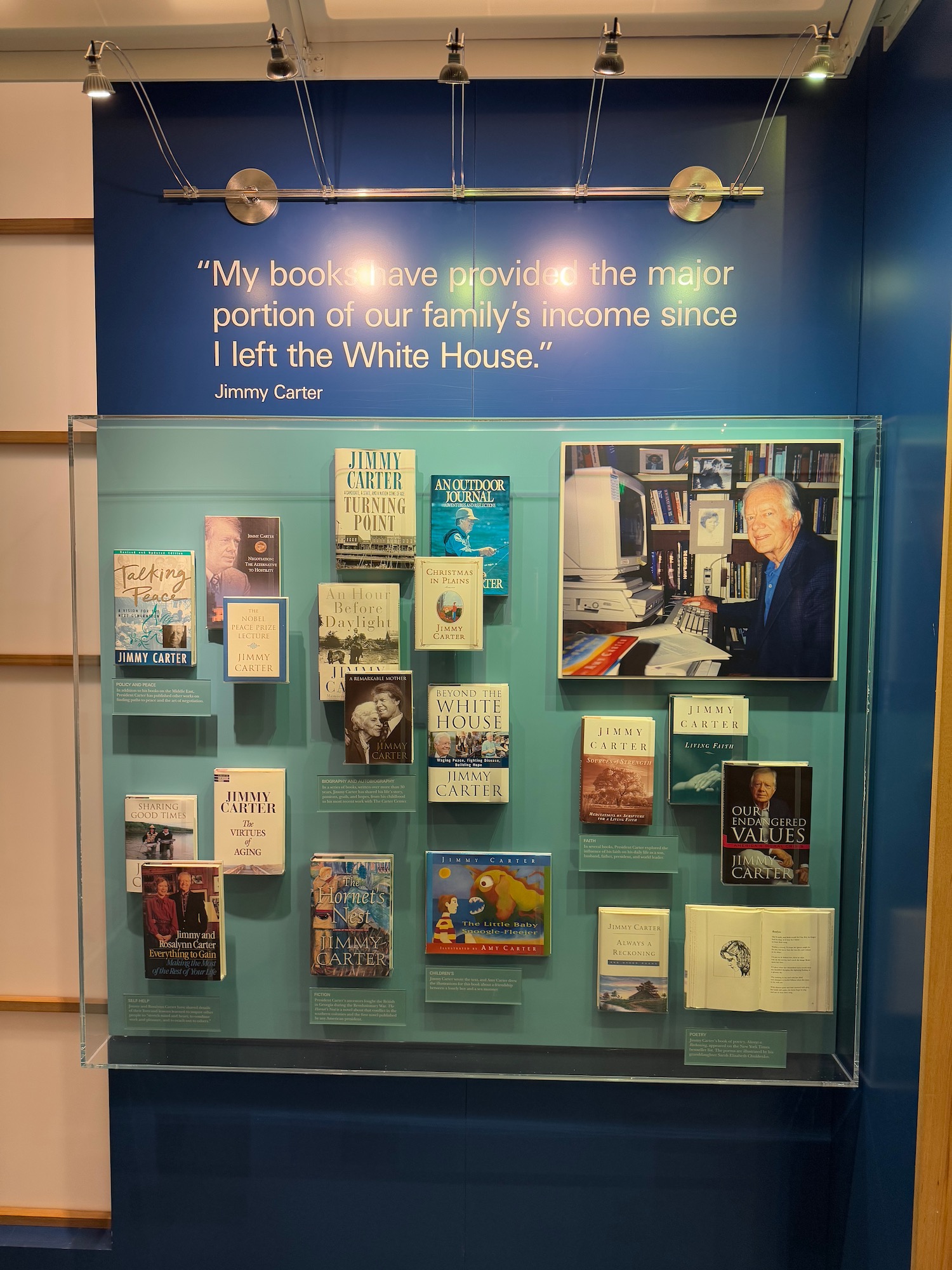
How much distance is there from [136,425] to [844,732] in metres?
1.58

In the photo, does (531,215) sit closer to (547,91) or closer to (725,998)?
(547,91)

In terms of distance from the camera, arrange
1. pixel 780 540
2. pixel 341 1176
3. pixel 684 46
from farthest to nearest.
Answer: pixel 341 1176 → pixel 684 46 → pixel 780 540

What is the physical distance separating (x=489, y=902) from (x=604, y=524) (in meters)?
0.81

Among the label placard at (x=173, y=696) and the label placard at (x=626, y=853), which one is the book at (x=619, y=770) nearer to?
the label placard at (x=626, y=853)

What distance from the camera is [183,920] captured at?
1631 mm

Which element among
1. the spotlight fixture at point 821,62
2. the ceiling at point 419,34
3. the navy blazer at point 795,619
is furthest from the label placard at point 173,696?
the spotlight fixture at point 821,62

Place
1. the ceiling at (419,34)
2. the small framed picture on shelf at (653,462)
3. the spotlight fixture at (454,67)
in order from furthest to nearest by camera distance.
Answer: the ceiling at (419,34)
the small framed picture on shelf at (653,462)
the spotlight fixture at (454,67)

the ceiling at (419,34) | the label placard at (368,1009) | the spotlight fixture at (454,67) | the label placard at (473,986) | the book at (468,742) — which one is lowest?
the label placard at (368,1009)

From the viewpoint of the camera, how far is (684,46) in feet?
5.73

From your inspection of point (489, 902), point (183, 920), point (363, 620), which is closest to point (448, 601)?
point (363, 620)

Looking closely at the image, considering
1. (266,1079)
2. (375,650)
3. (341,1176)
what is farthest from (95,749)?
(341,1176)

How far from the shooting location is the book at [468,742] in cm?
159

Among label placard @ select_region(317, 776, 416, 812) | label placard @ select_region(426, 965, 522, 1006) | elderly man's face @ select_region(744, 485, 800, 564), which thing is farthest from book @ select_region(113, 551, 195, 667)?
elderly man's face @ select_region(744, 485, 800, 564)

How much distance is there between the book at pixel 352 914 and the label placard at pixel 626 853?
42 cm
